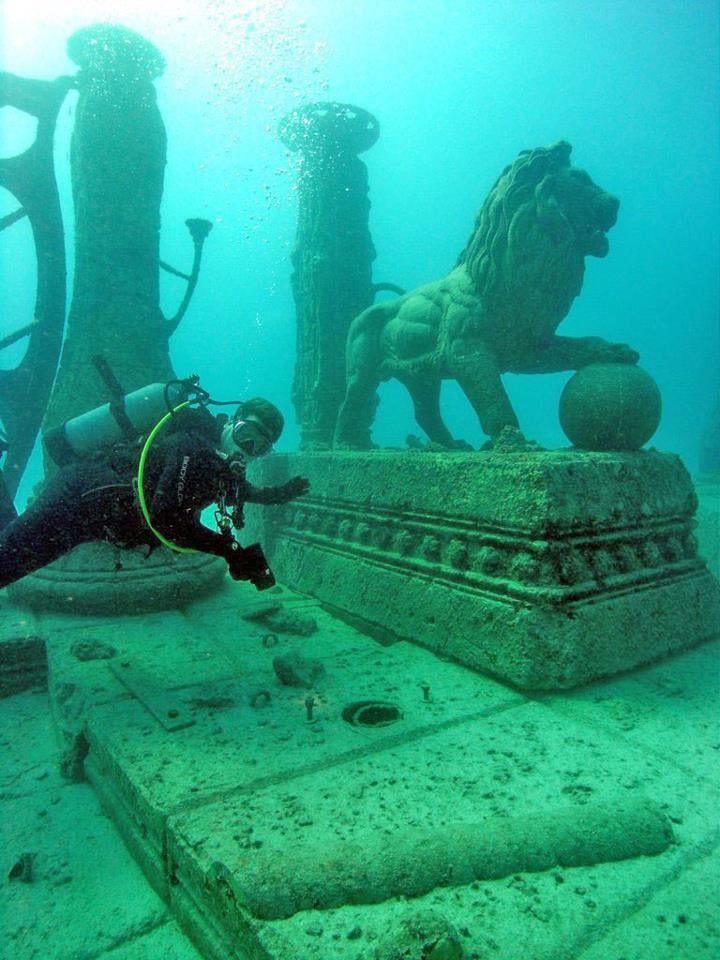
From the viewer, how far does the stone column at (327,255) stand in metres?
7.04

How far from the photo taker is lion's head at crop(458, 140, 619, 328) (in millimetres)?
3627

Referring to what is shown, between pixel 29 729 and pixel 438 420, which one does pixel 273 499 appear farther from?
pixel 438 420

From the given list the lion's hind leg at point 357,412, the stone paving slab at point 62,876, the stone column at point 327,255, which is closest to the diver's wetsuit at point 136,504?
the stone paving slab at point 62,876

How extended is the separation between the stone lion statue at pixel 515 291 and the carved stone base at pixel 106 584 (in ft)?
8.72

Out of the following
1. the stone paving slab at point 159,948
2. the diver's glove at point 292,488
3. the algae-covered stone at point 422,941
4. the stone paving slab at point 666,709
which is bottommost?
the stone paving slab at point 159,948

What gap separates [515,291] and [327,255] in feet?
12.6

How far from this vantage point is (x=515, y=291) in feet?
12.8

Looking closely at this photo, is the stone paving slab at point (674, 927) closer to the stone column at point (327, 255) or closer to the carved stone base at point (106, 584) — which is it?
the carved stone base at point (106, 584)

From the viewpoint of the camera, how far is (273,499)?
3172mm

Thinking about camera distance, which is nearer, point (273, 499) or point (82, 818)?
point (82, 818)

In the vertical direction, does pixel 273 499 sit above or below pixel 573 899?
above

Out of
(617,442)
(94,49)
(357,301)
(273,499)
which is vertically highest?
(94,49)

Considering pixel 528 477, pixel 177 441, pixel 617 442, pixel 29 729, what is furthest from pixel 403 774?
pixel 617 442

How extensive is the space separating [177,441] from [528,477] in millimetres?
1777
